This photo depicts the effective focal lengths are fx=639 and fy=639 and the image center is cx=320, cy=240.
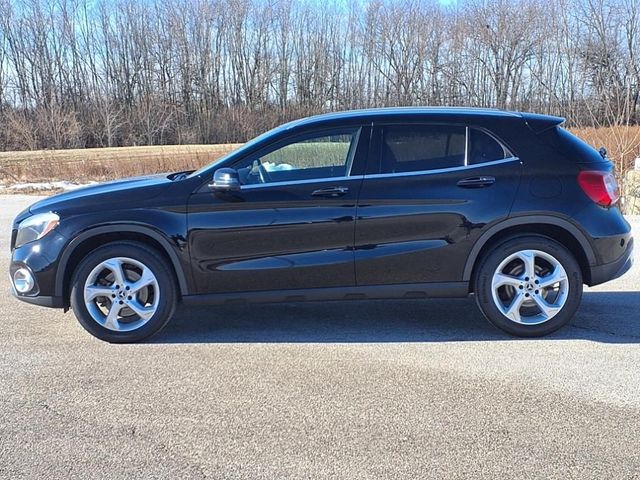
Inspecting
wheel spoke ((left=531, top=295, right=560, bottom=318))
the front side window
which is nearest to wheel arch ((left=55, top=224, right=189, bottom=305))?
the front side window

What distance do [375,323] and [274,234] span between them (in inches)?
48.5

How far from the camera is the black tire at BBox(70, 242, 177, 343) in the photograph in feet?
15.8

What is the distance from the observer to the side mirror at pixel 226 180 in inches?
184

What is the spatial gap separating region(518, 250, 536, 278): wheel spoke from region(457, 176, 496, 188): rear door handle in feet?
1.90

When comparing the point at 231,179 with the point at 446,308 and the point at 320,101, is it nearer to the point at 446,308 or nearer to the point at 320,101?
the point at 446,308

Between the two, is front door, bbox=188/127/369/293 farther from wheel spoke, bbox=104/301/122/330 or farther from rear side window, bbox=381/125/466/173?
wheel spoke, bbox=104/301/122/330

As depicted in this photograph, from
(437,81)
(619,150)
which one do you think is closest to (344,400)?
(619,150)

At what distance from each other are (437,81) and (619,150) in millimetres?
42978

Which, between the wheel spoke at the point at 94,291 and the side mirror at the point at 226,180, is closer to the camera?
the side mirror at the point at 226,180

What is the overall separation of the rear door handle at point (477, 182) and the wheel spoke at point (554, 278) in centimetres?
82

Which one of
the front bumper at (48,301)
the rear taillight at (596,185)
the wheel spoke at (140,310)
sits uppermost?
the rear taillight at (596,185)

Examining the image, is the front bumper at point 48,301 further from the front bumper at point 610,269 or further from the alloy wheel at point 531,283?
the front bumper at point 610,269

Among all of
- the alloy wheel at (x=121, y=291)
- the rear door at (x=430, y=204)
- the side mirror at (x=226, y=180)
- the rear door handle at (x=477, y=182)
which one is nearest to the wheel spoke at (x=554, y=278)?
the rear door at (x=430, y=204)

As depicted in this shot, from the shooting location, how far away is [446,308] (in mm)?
5793
